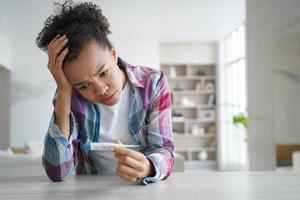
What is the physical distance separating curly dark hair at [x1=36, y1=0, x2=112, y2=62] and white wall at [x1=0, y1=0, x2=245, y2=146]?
6.41ft

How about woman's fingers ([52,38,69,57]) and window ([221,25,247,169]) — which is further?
window ([221,25,247,169])

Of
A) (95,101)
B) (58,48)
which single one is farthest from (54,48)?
(95,101)

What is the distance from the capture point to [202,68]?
5.39 meters

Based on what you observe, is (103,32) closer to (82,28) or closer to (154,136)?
(82,28)

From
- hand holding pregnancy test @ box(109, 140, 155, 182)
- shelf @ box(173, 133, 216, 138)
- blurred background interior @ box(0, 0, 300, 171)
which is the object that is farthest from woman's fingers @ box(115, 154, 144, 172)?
shelf @ box(173, 133, 216, 138)

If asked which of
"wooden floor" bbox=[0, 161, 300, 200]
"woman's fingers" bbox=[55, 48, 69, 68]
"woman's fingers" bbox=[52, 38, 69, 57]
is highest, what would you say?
"woman's fingers" bbox=[52, 38, 69, 57]

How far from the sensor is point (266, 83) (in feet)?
7.26

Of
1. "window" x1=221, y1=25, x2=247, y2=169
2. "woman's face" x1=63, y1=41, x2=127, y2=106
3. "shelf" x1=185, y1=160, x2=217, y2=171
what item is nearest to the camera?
"woman's face" x1=63, y1=41, x2=127, y2=106

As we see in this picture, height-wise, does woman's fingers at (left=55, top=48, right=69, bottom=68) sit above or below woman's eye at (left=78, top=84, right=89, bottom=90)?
above

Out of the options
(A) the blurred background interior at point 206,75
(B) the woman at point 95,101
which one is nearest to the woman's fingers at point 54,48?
(B) the woman at point 95,101

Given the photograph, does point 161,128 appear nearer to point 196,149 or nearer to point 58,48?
point 58,48

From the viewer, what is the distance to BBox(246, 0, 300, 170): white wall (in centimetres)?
200

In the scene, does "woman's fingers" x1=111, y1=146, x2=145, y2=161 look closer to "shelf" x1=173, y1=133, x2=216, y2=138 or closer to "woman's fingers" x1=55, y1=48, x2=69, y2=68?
"woman's fingers" x1=55, y1=48, x2=69, y2=68

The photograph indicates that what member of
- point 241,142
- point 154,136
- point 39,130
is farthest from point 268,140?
point 39,130
